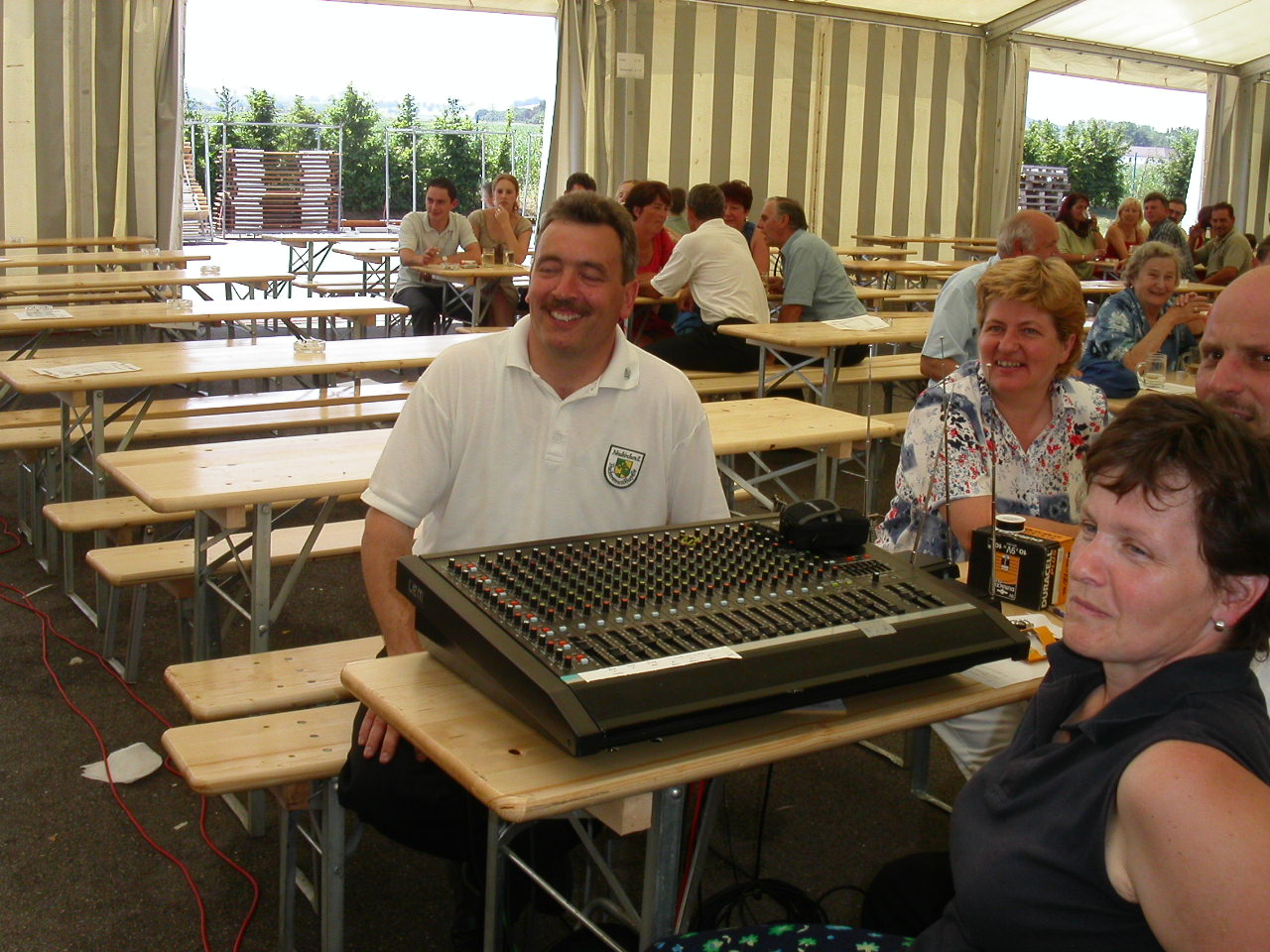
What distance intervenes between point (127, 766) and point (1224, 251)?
35.3 ft

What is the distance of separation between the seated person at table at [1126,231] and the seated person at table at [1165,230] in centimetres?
16

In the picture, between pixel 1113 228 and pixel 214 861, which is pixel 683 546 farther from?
pixel 1113 228

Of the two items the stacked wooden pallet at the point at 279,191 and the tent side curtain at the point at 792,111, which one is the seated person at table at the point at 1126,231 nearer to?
the tent side curtain at the point at 792,111

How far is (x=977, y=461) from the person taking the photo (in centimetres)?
235

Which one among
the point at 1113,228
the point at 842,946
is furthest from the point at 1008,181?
the point at 842,946

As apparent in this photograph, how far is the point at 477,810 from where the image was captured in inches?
74.0

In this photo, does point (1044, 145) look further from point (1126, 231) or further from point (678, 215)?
point (678, 215)

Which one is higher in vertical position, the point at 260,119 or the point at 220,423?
the point at 260,119

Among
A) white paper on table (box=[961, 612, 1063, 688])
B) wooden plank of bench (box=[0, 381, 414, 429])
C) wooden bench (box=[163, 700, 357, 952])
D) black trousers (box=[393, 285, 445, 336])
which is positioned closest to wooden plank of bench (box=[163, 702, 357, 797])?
wooden bench (box=[163, 700, 357, 952])

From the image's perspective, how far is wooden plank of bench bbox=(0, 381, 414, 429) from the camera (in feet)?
13.9

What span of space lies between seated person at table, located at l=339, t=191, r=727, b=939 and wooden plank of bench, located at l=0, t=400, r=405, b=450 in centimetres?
193

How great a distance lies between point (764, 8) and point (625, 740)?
1088 centimetres

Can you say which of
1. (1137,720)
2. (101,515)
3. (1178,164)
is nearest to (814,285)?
(101,515)

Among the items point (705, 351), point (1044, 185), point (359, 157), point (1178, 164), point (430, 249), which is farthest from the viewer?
point (1178, 164)
